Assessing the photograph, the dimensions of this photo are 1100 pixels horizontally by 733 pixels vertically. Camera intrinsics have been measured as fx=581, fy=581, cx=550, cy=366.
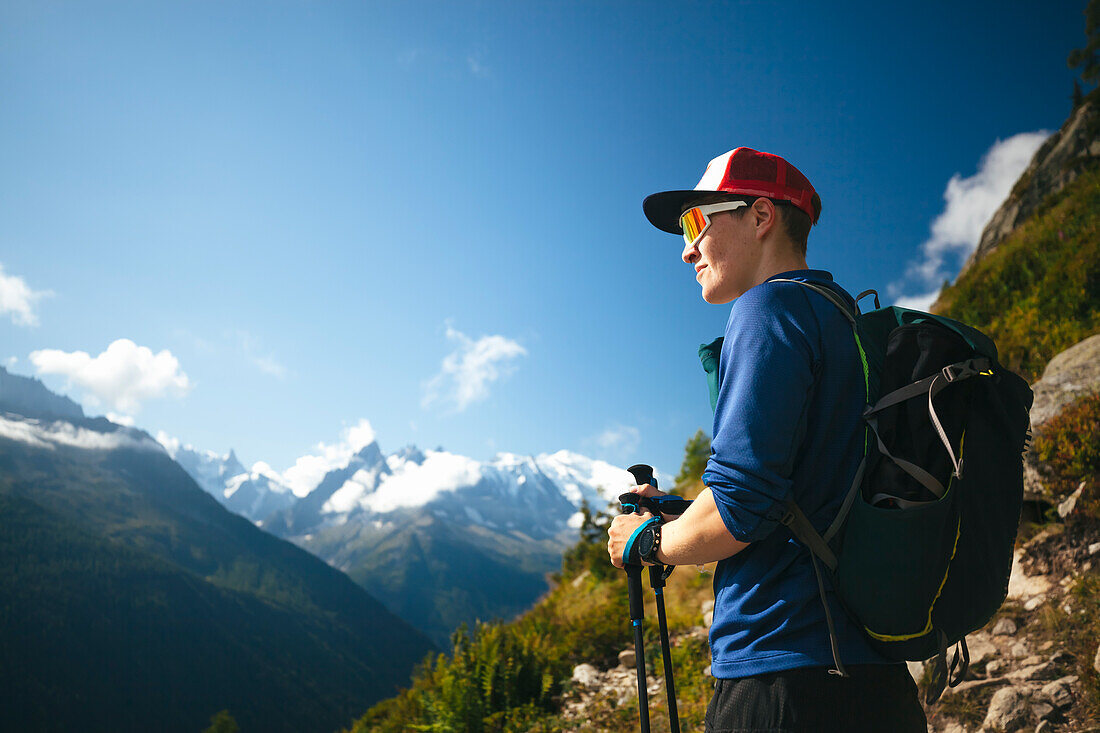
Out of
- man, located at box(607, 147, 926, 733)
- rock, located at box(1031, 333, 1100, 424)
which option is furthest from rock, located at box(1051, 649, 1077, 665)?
man, located at box(607, 147, 926, 733)

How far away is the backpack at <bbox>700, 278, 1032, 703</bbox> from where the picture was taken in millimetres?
1407

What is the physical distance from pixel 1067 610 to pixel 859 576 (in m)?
4.68

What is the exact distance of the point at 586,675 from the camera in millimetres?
7117

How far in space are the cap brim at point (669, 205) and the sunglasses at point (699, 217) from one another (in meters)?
0.03

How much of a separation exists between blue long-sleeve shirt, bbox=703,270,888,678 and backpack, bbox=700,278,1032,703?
51 millimetres

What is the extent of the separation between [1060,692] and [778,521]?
397 centimetres

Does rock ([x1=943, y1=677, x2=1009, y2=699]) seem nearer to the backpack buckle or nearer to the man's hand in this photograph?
the man's hand

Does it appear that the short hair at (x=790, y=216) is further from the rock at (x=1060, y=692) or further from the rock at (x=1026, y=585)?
the rock at (x=1026, y=585)

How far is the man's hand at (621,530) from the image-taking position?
75.0 inches

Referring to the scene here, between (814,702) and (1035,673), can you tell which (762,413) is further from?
(1035,673)

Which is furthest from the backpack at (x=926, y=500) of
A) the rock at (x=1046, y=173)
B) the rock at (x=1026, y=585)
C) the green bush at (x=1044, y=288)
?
the rock at (x=1046, y=173)

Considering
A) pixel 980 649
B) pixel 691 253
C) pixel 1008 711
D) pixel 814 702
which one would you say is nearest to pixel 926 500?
pixel 814 702

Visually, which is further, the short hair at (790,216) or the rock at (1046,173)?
the rock at (1046,173)

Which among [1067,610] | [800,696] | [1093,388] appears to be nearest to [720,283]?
[800,696]
